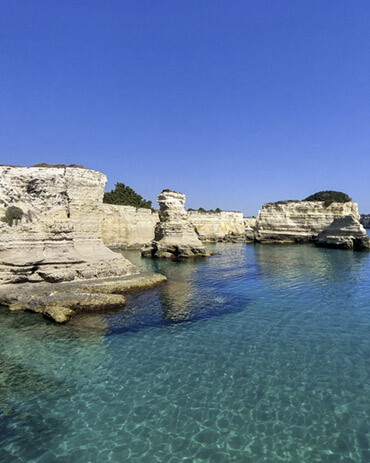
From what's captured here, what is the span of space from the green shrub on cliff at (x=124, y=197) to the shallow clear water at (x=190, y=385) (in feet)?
177

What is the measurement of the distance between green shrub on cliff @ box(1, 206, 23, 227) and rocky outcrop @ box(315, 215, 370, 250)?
→ 43.8 meters

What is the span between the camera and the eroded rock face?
1686 centimetres

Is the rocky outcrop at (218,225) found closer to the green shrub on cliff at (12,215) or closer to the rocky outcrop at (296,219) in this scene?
the rocky outcrop at (296,219)

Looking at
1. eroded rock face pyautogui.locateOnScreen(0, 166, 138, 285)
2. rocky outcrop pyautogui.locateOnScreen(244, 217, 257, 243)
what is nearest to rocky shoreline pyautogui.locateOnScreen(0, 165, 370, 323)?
eroded rock face pyautogui.locateOnScreen(0, 166, 138, 285)

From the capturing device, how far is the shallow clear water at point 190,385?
215 inches

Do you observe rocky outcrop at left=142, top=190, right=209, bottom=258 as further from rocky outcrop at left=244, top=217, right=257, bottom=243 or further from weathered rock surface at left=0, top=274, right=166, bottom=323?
rocky outcrop at left=244, top=217, right=257, bottom=243

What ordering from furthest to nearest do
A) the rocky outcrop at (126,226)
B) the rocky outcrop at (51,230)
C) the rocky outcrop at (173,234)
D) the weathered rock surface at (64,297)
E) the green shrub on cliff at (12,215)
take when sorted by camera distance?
the rocky outcrop at (126,226) < the rocky outcrop at (173,234) < the green shrub on cliff at (12,215) < the rocky outcrop at (51,230) < the weathered rock surface at (64,297)

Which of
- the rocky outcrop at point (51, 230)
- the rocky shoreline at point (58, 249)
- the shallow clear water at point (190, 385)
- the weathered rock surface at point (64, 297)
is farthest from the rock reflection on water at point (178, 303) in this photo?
the rocky outcrop at point (51, 230)

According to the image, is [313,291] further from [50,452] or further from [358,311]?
[50,452]

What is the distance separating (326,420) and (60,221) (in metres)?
Result: 17.3

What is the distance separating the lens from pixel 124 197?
66.8m

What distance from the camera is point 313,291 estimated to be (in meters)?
17.0

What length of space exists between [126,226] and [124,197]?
19.7 m

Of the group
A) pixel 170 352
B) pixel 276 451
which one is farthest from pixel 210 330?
pixel 276 451
